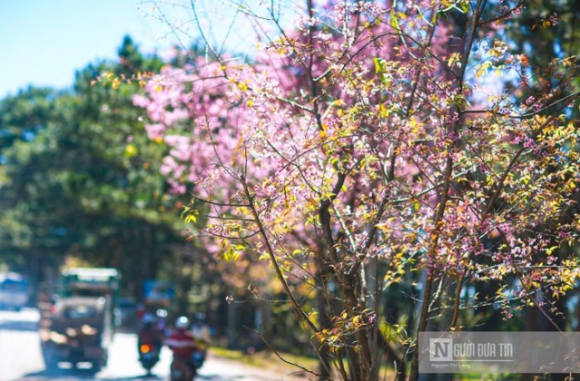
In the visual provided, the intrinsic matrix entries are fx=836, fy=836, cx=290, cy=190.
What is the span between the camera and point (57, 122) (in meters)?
50.1

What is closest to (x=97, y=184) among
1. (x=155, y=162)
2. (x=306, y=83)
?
(x=155, y=162)

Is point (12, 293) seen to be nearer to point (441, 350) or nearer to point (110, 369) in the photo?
point (110, 369)

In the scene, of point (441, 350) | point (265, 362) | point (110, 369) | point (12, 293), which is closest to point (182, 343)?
point (110, 369)

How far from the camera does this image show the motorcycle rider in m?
19.4

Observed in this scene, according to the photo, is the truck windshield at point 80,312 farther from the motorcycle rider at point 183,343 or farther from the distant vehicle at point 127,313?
the distant vehicle at point 127,313

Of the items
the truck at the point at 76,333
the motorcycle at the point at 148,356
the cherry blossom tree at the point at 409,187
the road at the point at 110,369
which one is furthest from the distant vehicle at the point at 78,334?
the cherry blossom tree at the point at 409,187

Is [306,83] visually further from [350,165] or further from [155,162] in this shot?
[155,162]

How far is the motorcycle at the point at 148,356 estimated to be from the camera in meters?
24.3

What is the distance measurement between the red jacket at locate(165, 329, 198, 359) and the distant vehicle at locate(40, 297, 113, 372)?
19.7ft

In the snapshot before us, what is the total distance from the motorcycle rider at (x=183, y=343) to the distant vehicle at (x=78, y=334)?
6.01 meters

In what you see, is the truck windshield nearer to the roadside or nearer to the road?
the road

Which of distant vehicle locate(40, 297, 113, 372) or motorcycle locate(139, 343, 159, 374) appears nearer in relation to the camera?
motorcycle locate(139, 343, 159, 374)

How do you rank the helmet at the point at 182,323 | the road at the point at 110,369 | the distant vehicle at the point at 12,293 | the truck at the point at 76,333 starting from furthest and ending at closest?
the distant vehicle at the point at 12,293 < the truck at the point at 76,333 < the road at the point at 110,369 < the helmet at the point at 182,323

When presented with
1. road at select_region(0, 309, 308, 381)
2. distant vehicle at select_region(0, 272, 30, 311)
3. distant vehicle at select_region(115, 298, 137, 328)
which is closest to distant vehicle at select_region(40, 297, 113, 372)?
road at select_region(0, 309, 308, 381)
